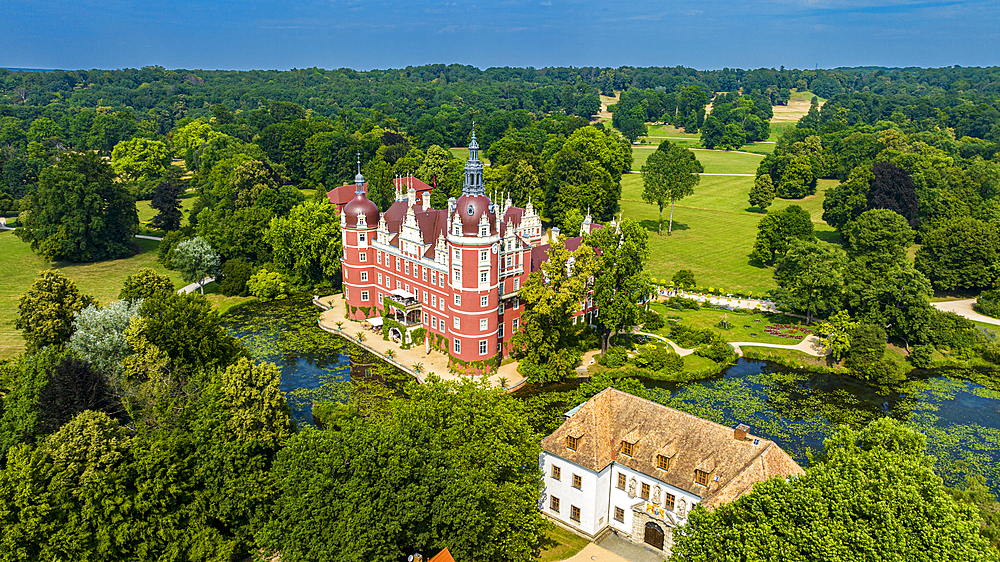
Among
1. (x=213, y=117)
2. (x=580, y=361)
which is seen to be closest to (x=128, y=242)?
(x=580, y=361)

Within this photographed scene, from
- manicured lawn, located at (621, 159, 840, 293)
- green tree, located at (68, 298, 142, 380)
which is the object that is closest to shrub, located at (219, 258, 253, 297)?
green tree, located at (68, 298, 142, 380)

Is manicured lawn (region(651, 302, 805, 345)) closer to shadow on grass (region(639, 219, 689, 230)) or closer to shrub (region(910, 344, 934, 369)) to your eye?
shrub (region(910, 344, 934, 369))

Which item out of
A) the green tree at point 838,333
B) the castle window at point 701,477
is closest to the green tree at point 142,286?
the castle window at point 701,477

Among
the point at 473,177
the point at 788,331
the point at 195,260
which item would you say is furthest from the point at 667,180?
the point at 195,260

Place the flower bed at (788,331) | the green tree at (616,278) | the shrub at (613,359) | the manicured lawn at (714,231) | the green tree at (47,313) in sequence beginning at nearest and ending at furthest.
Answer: the green tree at (47,313) < the green tree at (616,278) < the shrub at (613,359) < the flower bed at (788,331) < the manicured lawn at (714,231)

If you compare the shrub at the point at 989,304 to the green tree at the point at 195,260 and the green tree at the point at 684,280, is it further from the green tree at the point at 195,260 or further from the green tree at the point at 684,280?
the green tree at the point at 195,260

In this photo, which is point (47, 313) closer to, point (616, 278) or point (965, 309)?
point (616, 278)

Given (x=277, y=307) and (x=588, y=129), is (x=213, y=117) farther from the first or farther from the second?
(x=277, y=307)
